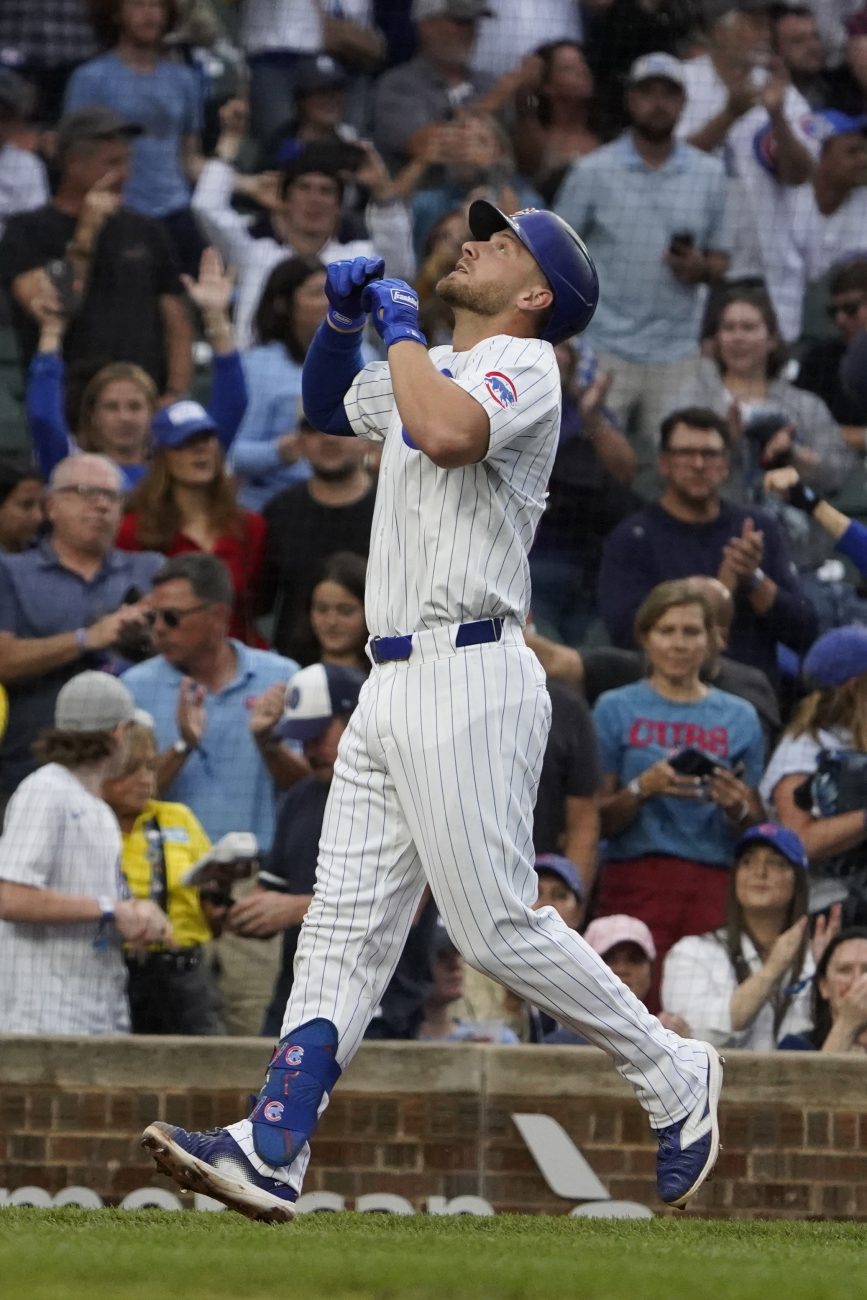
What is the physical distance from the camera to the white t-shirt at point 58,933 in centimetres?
589

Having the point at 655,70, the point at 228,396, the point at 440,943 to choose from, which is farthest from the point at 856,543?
the point at 655,70

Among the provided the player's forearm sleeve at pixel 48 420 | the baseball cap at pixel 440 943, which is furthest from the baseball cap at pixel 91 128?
the baseball cap at pixel 440 943

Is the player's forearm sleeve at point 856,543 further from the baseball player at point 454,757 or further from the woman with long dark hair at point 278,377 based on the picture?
the baseball player at point 454,757

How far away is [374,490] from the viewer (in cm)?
762

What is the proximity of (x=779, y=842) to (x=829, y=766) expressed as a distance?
55 cm

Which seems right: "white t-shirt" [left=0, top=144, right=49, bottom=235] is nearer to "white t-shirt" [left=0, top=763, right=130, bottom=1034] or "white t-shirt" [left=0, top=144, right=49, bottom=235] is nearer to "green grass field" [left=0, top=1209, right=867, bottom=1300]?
"white t-shirt" [left=0, top=763, right=130, bottom=1034]

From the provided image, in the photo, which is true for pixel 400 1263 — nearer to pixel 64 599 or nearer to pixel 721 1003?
pixel 721 1003

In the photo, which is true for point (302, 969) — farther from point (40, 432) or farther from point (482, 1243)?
point (40, 432)

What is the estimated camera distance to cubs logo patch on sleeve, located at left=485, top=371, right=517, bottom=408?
367 cm

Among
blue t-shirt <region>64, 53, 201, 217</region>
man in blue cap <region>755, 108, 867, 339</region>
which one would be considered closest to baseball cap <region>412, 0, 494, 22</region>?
blue t-shirt <region>64, 53, 201, 217</region>

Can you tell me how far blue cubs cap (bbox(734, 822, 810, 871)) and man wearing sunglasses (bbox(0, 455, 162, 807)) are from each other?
2072mm

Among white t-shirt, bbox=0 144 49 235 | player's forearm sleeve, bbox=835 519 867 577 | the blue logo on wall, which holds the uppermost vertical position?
white t-shirt, bbox=0 144 49 235

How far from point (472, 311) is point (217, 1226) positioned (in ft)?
5.86

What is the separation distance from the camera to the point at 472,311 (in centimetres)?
393
